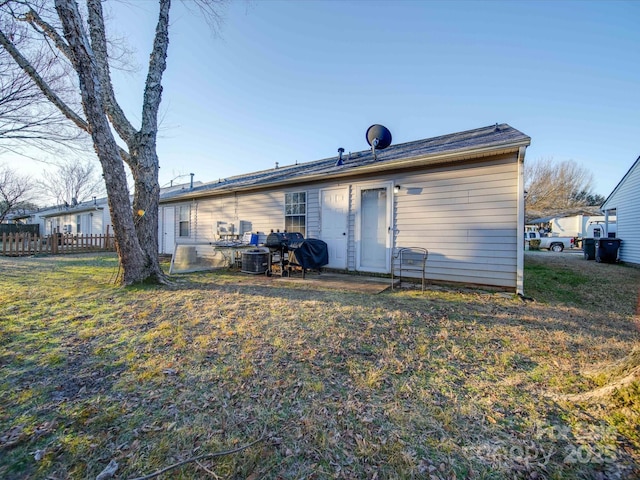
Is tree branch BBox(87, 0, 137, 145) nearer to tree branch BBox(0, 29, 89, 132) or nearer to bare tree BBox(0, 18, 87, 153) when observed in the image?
tree branch BBox(0, 29, 89, 132)

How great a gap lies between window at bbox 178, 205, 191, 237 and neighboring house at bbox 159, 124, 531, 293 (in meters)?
4.28

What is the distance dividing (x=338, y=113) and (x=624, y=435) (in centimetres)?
1216

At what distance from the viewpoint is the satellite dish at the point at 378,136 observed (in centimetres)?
767

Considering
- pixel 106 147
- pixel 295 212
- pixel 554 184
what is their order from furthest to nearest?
pixel 554 184
pixel 295 212
pixel 106 147

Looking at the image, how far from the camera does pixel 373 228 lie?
22.9 feet

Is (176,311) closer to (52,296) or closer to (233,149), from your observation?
(52,296)

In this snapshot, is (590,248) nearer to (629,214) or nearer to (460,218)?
(629,214)

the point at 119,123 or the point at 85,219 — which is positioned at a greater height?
the point at 119,123

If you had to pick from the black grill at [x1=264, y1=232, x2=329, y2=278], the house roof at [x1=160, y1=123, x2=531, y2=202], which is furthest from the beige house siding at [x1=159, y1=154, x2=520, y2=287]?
the black grill at [x1=264, y1=232, x2=329, y2=278]

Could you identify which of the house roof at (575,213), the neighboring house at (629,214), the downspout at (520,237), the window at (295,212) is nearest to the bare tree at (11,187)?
the window at (295,212)

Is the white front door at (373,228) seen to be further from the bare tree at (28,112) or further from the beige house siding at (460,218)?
the bare tree at (28,112)

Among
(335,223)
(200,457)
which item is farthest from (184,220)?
(200,457)

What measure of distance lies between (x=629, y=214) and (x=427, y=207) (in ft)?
37.8

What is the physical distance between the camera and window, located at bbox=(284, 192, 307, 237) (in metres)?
8.11
